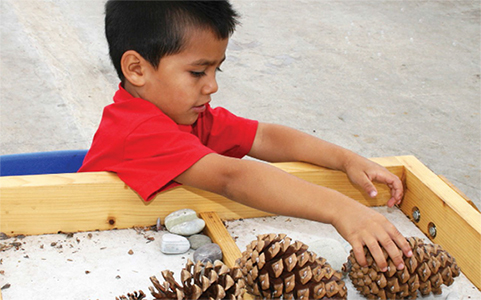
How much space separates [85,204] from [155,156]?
5.9 inches

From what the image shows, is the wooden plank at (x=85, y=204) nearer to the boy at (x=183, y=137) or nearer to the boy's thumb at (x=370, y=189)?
the boy at (x=183, y=137)

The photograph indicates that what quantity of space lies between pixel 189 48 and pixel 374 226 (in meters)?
0.47

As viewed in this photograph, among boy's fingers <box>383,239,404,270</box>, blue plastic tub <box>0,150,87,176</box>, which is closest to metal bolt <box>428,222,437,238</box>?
boy's fingers <box>383,239,404,270</box>

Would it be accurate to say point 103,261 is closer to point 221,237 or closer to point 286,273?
point 221,237

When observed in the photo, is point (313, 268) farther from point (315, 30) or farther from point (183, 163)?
point (315, 30)

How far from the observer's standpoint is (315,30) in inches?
147

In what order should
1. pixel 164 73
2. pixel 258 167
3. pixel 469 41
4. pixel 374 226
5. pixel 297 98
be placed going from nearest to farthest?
pixel 374 226, pixel 258 167, pixel 164 73, pixel 297 98, pixel 469 41

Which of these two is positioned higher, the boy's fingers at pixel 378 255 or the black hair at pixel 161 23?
the black hair at pixel 161 23

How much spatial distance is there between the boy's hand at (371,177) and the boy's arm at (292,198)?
17cm

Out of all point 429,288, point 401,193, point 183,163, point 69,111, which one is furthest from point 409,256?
point 69,111

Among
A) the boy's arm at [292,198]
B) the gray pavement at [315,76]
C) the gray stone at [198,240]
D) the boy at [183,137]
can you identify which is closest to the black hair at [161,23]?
the boy at [183,137]

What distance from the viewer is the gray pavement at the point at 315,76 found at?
98.2 inches

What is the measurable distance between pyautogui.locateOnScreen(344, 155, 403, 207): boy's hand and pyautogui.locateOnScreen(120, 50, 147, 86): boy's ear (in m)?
0.44

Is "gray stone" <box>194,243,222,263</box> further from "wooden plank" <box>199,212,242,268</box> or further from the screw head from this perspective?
the screw head
